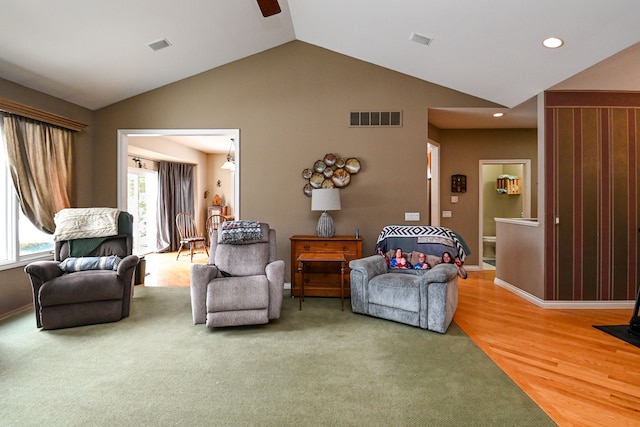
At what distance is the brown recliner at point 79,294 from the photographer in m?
3.07

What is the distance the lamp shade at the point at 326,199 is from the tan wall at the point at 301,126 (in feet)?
1.48

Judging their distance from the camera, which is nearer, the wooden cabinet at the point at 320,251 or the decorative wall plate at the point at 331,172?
the wooden cabinet at the point at 320,251

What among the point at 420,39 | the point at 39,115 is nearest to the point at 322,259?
the point at 420,39

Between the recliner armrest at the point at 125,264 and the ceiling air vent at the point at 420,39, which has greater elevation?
the ceiling air vent at the point at 420,39

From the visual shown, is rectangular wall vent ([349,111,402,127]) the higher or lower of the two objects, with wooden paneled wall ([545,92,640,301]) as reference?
higher

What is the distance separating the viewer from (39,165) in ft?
12.5

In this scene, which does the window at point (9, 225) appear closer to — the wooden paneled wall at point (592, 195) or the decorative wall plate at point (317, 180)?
the decorative wall plate at point (317, 180)

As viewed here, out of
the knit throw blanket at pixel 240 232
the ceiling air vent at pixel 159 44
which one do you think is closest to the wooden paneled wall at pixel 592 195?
the knit throw blanket at pixel 240 232

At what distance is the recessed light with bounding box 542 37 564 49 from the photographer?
2973mm

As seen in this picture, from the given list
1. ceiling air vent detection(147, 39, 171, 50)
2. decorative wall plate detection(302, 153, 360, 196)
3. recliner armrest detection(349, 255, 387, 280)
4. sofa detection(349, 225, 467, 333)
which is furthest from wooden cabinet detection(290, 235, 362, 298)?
ceiling air vent detection(147, 39, 171, 50)

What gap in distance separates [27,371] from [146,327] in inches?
36.8

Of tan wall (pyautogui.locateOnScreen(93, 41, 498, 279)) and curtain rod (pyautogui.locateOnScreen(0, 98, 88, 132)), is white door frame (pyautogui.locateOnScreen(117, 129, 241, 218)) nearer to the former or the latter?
tan wall (pyautogui.locateOnScreen(93, 41, 498, 279))

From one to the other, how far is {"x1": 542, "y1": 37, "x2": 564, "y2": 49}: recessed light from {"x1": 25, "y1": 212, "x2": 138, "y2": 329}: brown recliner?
14.3 ft

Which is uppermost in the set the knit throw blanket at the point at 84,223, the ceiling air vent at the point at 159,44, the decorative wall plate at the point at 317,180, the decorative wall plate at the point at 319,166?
the ceiling air vent at the point at 159,44
